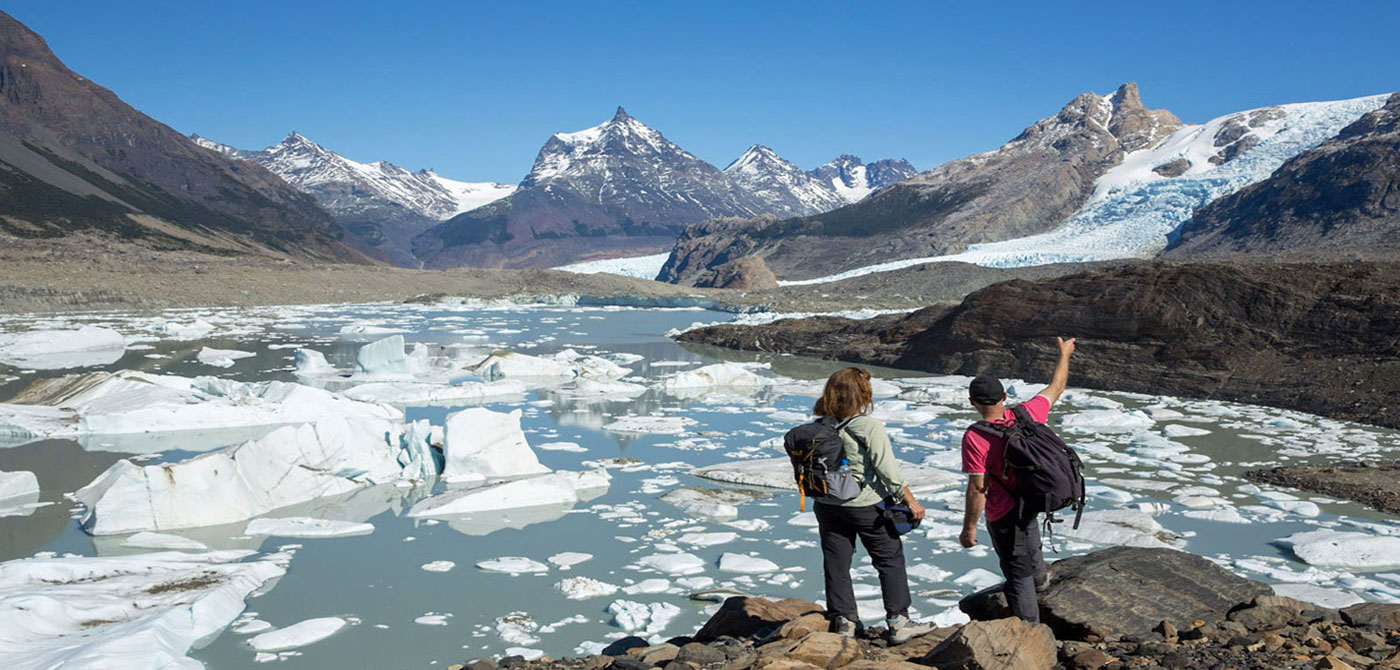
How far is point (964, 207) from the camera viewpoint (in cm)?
8981

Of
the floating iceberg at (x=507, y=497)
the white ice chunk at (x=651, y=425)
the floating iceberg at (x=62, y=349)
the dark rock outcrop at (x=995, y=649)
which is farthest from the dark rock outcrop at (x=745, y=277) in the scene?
the dark rock outcrop at (x=995, y=649)

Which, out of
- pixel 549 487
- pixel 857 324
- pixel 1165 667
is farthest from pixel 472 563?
pixel 857 324

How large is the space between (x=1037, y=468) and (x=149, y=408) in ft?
38.5

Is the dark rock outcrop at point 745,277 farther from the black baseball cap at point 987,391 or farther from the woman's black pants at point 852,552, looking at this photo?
the black baseball cap at point 987,391

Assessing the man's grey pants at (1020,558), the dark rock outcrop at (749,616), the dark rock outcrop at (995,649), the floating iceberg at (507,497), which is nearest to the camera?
the dark rock outcrop at (995,649)

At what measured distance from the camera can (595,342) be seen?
92.6 ft

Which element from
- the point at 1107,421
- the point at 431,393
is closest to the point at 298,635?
the point at 431,393

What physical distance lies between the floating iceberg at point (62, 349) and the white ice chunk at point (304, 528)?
14952mm

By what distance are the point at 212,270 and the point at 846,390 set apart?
60541 millimetres

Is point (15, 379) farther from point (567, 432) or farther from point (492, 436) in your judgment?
point (492, 436)

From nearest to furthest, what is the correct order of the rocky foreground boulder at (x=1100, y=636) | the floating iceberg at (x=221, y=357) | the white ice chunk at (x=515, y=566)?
the rocky foreground boulder at (x=1100, y=636), the white ice chunk at (x=515, y=566), the floating iceberg at (x=221, y=357)

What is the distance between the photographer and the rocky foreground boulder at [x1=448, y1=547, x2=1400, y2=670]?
11.9 ft

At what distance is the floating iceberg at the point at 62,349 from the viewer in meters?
19.9

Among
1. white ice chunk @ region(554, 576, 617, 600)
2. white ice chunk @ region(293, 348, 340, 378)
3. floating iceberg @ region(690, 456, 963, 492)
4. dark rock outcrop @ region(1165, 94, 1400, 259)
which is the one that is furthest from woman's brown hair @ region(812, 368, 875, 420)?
dark rock outcrop @ region(1165, 94, 1400, 259)
